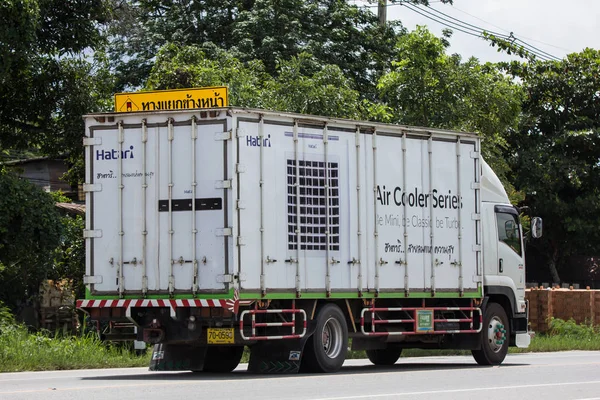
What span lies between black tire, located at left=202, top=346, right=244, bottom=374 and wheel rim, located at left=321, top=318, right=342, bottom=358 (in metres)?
1.69

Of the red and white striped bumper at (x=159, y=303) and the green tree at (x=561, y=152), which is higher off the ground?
the green tree at (x=561, y=152)

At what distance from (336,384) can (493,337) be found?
607 cm

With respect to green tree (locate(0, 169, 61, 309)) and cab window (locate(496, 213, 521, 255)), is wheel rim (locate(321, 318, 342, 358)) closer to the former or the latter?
cab window (locate(496, 213, 521, 255))

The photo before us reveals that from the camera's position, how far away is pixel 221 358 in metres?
17.3

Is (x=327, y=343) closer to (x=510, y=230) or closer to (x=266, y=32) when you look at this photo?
(x=510, y=230)

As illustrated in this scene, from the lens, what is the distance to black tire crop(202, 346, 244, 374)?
17.3 metres

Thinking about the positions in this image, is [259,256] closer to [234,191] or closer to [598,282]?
[234,191]

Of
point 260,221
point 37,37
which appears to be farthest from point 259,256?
point 37,37

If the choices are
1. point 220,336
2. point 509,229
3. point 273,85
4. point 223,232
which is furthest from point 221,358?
point 273,85

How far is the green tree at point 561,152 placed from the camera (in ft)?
133

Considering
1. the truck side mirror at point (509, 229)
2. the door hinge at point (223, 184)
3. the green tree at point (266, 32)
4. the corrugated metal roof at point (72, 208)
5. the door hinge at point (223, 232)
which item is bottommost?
the door hinge at point (223, 232)

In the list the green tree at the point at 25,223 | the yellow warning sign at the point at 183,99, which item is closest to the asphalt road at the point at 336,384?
the yellow warning sign at the point at 183,99

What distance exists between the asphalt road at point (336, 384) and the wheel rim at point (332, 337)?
397 millimetres

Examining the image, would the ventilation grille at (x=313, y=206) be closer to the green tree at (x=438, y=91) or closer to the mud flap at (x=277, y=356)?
the mud flap at (x=277, y=356)
